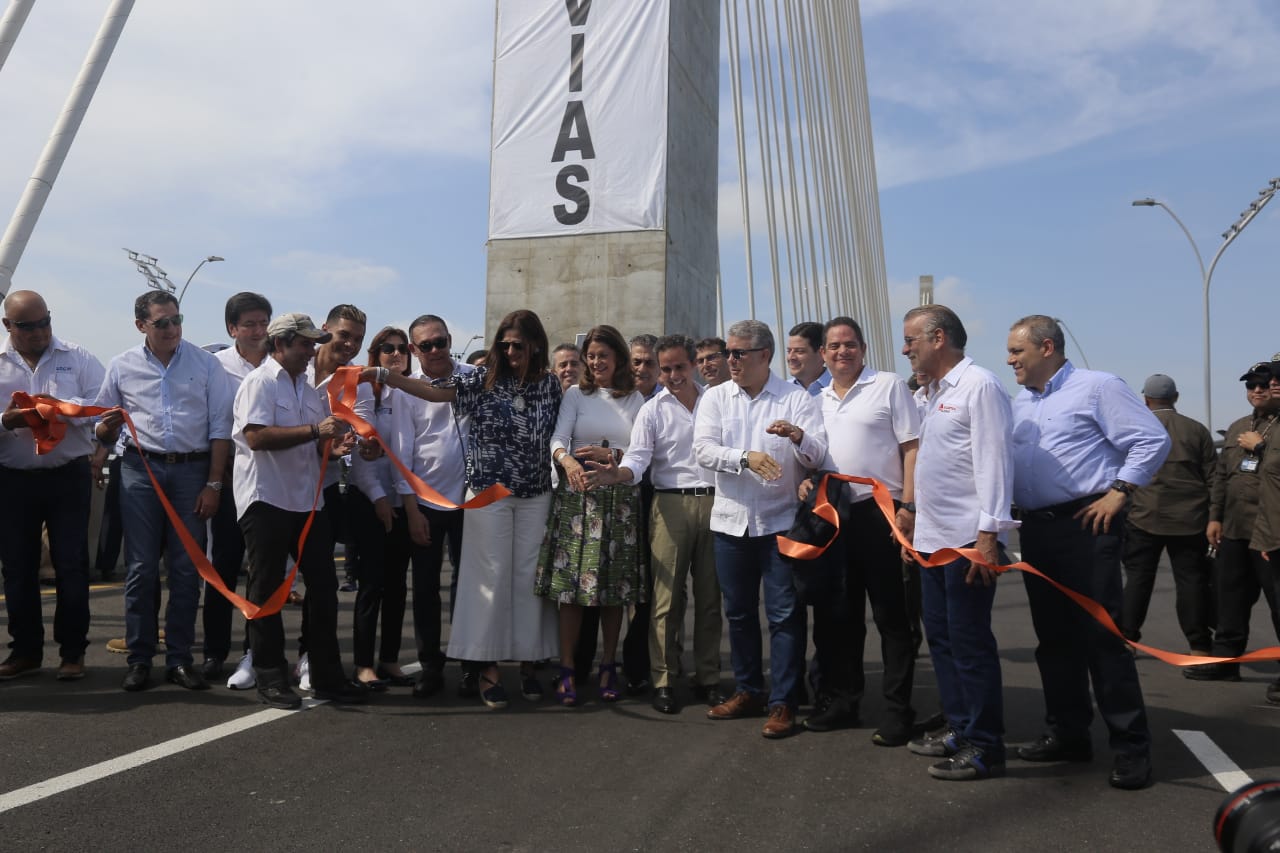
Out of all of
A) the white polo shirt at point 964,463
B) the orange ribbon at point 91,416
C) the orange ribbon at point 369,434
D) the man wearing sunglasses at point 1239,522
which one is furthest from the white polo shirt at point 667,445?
the man wearing sunglasses at point 1239,522

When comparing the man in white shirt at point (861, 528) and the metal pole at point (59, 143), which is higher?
the metal pole at point (59, 143)

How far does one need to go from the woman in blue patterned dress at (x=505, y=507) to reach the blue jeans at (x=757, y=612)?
3.26 ft

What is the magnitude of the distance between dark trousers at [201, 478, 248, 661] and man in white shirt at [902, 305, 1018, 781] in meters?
3.58

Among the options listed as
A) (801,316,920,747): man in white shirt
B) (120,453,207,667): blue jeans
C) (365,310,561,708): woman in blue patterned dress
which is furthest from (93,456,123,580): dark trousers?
(801,316,920,747): man in white shirt

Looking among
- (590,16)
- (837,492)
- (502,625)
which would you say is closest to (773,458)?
(837,492)

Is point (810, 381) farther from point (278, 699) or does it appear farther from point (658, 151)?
point (658, 151)

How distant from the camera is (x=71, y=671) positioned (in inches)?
202

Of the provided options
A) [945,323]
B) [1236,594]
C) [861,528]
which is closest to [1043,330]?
[945,323]

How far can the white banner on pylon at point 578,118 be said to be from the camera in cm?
1344

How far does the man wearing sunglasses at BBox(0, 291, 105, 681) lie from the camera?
16.8 ft

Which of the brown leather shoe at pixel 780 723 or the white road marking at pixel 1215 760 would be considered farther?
the brown leather shoe at pixel 780 723

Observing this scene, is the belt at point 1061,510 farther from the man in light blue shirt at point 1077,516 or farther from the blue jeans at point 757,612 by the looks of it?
the blue jeans at point 757,612

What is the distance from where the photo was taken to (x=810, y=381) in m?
5.32

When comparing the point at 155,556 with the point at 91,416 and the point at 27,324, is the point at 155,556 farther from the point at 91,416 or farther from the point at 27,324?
the point at 27,324
